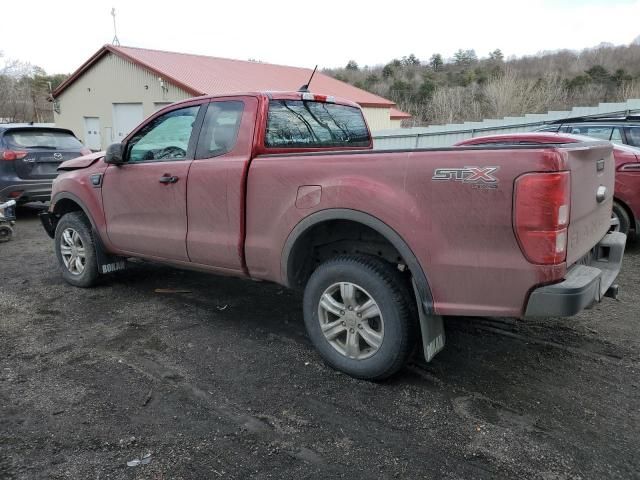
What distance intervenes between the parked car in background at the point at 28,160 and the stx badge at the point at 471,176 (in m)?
8.37

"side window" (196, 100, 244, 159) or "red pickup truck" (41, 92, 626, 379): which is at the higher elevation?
"side window" (196, 100, 244, 159)

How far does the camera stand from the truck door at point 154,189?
425 centimetres

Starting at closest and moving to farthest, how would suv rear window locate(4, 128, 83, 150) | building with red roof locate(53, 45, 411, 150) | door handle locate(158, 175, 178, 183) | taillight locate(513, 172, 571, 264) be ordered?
taillight locate(513, 172, 571, 264)
door handle locate(158, 175, 178, 183)
suv rear window locate(4, 128, 83, 150)
building with red roof locate(53, 45, 411, 150)

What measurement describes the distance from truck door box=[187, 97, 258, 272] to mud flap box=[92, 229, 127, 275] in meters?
1.44

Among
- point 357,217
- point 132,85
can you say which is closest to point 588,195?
point 357,217

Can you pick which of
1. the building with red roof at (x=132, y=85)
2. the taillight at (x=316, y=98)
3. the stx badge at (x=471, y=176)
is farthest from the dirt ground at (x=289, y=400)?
the building with red roof at (x=132, y=85)

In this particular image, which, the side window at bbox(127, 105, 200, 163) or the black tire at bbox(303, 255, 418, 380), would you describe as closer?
the black tire at bbox(303, 255, 418, 380)

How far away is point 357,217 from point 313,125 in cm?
148

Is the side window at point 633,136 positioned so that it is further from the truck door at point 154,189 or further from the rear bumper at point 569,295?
the truck door at point 154,189

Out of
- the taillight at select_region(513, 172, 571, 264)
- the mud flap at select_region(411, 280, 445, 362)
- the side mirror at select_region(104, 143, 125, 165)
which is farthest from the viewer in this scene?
the side mirror at select_region(104, 143, 125, 165)

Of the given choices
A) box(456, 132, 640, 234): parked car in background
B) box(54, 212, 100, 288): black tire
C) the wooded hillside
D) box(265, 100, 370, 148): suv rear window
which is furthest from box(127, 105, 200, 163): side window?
the wooded hillside

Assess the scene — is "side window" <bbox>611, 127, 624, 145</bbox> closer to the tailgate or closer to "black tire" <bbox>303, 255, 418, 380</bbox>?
the tailgate

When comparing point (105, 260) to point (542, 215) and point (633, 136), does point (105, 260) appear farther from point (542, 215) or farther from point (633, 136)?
point (633, 136)

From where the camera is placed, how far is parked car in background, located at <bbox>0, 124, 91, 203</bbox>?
8.82 meters
